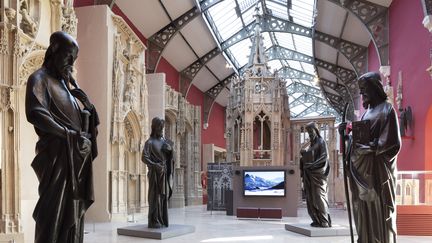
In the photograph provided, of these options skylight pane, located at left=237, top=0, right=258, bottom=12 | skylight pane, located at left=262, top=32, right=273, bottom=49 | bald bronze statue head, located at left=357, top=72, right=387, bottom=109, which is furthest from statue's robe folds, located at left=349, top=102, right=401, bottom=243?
skylight pane, located at left=262, top=32, right=273, bottom=49

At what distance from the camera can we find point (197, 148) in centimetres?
2539

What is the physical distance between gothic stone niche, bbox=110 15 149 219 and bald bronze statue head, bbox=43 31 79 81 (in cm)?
1045

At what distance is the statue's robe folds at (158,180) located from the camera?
9.42 metres

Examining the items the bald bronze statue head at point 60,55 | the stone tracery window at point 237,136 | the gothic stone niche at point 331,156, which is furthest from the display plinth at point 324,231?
the gothic stone niche at point 331,156

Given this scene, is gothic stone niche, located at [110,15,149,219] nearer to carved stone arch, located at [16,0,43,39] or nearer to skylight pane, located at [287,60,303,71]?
carved stone arch, located at [16,0,43,39]

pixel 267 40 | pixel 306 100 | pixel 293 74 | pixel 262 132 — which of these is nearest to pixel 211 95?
pixel 267 40

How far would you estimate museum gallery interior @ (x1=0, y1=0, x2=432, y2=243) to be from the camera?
11.5 feet

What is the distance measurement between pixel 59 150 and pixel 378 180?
10.6 feet

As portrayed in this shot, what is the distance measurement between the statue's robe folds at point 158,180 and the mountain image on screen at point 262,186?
23.4ft

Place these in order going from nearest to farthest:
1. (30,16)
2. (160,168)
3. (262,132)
Answer: 1. (160,168)
2. (30,16)
3. (262,132)

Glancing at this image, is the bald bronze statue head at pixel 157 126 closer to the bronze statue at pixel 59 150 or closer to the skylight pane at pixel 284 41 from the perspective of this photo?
the bronze statue at pixel 59 150

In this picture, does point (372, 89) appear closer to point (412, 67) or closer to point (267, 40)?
point (412, 67)

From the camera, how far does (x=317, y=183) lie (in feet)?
A: 32.6

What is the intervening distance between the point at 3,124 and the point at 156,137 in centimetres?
323
